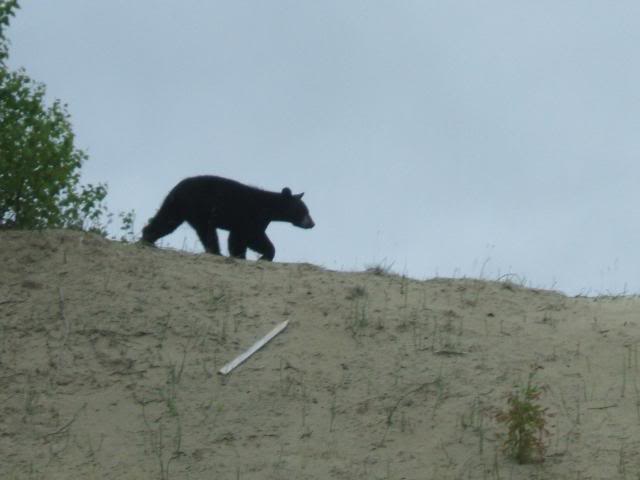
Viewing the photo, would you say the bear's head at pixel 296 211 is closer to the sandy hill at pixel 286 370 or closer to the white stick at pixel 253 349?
the sandy hill at pixel 286 370

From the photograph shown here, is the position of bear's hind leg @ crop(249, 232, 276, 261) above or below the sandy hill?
above

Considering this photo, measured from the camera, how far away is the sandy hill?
410 inches

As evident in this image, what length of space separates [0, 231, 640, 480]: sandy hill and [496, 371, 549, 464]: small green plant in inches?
4.3

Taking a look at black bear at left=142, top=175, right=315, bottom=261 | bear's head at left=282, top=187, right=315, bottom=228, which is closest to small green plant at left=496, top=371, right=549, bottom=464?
black bear at left=142, top=175, right=315, bottom=261

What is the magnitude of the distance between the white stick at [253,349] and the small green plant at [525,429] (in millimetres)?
2554

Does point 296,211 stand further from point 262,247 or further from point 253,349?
point 253,349

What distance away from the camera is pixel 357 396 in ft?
37.2

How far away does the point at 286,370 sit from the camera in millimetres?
11750

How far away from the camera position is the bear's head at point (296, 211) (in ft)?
68.3

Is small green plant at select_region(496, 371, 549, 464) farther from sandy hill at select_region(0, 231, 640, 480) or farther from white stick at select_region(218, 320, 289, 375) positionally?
white stick at select_region(218, 320, 289, 375)

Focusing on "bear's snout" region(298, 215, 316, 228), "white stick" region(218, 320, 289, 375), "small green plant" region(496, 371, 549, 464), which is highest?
"bear's snout" region(298, 215, 316, 228)

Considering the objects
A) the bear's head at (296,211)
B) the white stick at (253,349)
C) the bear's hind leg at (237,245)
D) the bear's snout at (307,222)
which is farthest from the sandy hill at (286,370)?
the bear's snout at (307,222)

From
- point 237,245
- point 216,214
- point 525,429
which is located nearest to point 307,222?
point 237,245

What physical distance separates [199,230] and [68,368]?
7.04 meters
